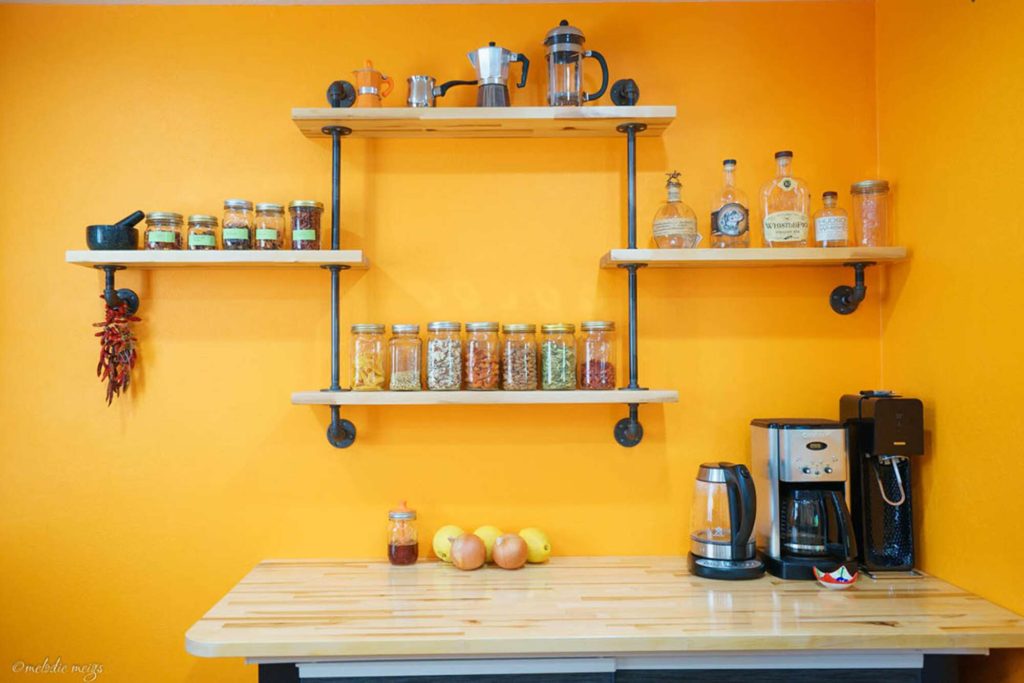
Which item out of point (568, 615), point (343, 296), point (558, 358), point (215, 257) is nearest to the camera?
point (568, 615)

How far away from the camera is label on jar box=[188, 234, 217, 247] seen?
204 centimetres

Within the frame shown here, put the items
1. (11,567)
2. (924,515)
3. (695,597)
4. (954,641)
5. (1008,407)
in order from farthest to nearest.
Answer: (11,567), (924,515), (695,597), (1008,407), (954,641)

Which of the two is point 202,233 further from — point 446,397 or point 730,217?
point 730,217

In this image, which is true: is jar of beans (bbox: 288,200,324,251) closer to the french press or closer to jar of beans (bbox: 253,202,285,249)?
jar of beans (bbox: 253,202,285,249)

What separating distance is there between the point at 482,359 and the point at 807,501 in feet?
3.00

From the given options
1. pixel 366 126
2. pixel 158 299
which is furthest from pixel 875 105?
pixel 158 299

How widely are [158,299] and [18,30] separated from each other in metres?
0.87

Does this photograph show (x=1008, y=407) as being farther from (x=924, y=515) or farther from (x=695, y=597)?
(x=695, y=597)

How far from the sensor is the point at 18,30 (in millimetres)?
2223

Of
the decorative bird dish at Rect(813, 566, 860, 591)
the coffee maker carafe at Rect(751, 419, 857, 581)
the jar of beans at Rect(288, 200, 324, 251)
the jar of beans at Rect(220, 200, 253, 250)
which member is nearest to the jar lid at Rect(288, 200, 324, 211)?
the jar of beans at Rect(288, 200, 324, 251)

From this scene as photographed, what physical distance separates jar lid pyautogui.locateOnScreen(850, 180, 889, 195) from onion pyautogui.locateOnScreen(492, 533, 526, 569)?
52.5 inches

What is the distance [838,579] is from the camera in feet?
6.14

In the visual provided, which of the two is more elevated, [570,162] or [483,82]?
[483,82]

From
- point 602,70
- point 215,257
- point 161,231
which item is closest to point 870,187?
point 602,70
